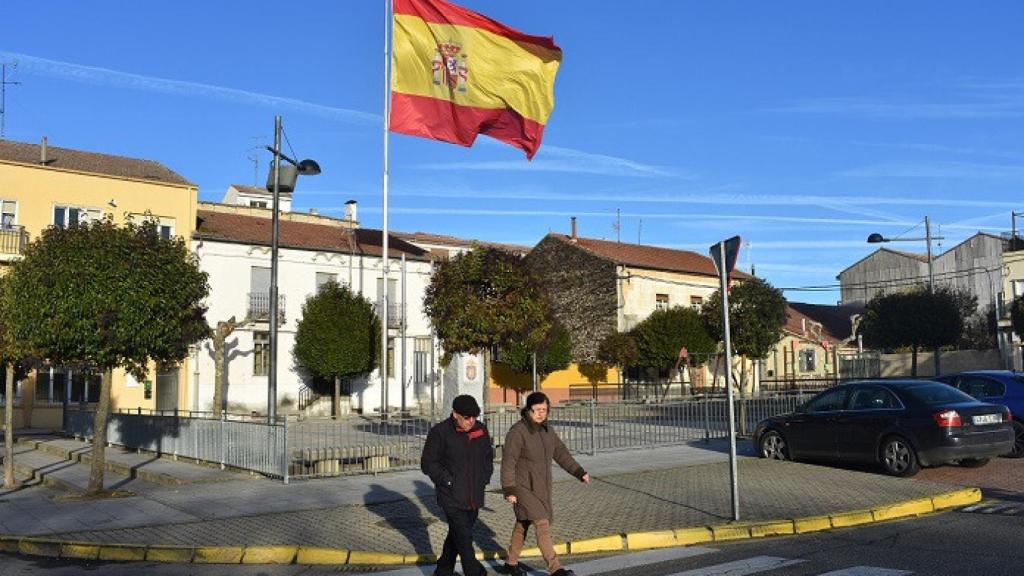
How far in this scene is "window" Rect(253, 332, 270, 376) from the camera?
37341 mm

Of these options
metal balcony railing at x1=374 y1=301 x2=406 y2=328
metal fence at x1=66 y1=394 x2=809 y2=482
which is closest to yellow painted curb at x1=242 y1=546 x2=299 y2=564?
metal fence at x1=66 y1=394 x2=809 y2=482

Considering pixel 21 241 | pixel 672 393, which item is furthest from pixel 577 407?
pixel 672 393

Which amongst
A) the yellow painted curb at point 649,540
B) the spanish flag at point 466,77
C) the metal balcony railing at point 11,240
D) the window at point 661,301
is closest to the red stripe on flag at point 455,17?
the spanish flag at point 466,77

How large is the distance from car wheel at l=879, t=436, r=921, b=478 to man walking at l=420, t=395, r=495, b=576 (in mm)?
8556

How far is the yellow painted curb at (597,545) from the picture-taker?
9383 mm

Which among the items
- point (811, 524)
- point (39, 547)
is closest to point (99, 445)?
point (39, 547)

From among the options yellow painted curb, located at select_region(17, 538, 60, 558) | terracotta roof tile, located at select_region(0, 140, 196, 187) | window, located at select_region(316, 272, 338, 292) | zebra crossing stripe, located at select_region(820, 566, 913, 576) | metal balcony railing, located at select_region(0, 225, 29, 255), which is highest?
terracotta roof tile, located at select_region(0, 140, 196, 187)

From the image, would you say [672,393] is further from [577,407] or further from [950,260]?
[950,260]

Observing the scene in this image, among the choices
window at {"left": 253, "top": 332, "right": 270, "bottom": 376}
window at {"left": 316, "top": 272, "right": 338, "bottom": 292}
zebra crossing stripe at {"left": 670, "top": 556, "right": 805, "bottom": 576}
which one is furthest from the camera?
window at {"left": 316, "top": 272, "right": 338, "bottom": 292}

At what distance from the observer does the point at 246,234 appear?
127ft

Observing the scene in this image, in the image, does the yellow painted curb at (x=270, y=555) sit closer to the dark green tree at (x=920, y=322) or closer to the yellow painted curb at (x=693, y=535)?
the yellow painted curb at (x=693, y=535)

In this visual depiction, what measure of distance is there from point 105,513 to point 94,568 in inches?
114

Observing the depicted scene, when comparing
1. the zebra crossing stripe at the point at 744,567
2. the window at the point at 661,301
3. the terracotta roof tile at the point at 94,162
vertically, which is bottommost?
the zebra crossing stripe at the point at 744,567

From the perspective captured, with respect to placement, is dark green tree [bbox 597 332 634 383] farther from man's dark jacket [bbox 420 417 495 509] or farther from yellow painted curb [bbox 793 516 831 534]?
man's dark jacket [bbox 420 417 495 509]
